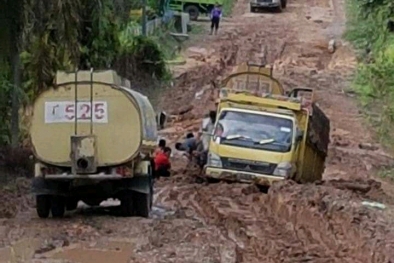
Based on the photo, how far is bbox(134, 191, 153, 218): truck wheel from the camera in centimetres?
1912

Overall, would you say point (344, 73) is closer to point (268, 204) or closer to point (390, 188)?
point (390, 188)

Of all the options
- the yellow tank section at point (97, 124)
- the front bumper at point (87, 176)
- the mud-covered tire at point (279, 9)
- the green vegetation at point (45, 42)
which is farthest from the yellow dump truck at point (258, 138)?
the mud-covered tire at point (279, 9)

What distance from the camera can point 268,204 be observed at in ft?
72.2

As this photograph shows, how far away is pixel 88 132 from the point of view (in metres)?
18.2

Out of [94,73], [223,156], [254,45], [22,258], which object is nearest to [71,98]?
[94,73]

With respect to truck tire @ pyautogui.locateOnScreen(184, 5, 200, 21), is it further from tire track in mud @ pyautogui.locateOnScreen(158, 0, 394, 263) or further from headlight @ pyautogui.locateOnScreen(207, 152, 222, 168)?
headlight @ pyautogui.locateOnScreen(207, 152, 222, 168)

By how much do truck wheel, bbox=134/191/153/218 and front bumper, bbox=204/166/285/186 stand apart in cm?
570

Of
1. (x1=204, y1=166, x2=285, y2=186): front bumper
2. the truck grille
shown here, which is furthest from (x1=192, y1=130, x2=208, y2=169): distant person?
the truck grille

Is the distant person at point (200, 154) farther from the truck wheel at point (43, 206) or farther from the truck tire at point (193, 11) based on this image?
the truck tire at point (193, 11)

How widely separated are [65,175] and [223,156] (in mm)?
7311

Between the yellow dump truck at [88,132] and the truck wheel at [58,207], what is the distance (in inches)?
32.2

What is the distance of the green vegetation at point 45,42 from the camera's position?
24.3m

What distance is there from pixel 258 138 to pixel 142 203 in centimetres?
624

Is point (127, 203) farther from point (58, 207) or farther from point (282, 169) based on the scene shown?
point (282, 169)
